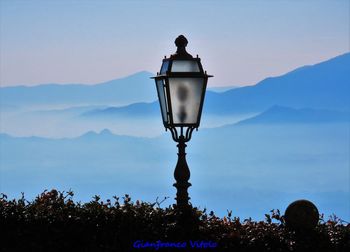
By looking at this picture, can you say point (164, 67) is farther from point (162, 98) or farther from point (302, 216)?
point (302, 216)

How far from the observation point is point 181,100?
9820 mm

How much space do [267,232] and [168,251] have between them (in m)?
1.27

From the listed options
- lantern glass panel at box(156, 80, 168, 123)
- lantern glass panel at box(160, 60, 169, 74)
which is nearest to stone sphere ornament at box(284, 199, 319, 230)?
lantern glass panel at box(156, 80, 168, 123)

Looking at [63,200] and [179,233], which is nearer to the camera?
[179,233]

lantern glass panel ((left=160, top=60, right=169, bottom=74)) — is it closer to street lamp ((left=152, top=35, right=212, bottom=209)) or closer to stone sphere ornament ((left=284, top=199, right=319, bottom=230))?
street lamp ((left=152, top=35, right=212, bottom=209))

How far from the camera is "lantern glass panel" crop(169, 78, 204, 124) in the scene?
9805mm

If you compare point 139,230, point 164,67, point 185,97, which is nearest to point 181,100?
point 185,97

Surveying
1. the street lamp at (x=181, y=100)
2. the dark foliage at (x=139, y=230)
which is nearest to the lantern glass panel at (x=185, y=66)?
the street lamp at (x=181, y=100)

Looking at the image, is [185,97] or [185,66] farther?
[185,66]

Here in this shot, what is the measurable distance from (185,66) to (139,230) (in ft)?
7.27

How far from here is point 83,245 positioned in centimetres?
974

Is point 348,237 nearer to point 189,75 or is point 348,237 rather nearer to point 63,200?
point 189,75

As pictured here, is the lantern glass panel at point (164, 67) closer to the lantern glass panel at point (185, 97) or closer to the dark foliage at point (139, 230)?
the lantern glass panel at point (185, 97)

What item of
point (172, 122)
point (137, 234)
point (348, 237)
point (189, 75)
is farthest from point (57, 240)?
point (348, 237)
